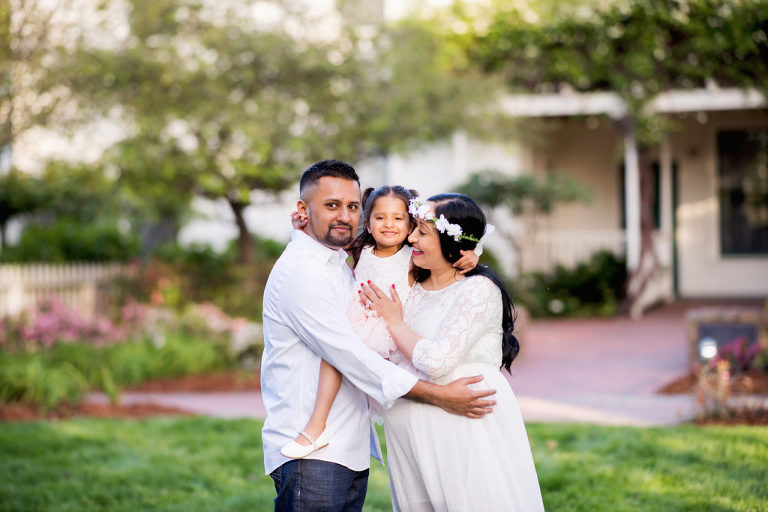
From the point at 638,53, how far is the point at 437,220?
10.9m

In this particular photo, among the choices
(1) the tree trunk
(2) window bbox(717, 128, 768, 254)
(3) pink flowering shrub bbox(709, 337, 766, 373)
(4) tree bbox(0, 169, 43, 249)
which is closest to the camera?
(3) pink flowering shrub bbox(709, 337, 766, 373)

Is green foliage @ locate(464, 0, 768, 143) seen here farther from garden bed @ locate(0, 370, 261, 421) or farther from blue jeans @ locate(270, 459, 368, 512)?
blue jeans @ locate(270, 459, 368, 512)

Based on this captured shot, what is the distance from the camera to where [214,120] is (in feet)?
33.2

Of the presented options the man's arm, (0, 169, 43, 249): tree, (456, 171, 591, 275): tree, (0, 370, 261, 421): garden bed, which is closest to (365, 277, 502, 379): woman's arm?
the man's arm

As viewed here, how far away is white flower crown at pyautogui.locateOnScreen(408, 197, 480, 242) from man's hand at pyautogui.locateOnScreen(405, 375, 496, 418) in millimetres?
517

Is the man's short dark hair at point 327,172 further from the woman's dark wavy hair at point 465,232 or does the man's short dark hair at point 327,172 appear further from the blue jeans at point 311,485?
the blue jeans at point 311,485

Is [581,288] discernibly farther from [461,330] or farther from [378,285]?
[461,330]

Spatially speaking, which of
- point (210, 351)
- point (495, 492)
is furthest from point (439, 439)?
point (210, 351)

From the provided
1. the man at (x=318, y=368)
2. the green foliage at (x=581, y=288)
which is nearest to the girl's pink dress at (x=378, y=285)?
the man at (x=318, y=368)

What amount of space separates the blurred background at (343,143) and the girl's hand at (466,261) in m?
4.27

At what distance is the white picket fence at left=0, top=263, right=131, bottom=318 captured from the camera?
9812 millimetres

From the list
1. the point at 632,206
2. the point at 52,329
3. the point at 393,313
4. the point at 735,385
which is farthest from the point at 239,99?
the point at 393,313

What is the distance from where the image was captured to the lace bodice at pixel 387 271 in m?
3.39

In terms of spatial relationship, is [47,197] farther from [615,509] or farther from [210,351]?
[615,509]
